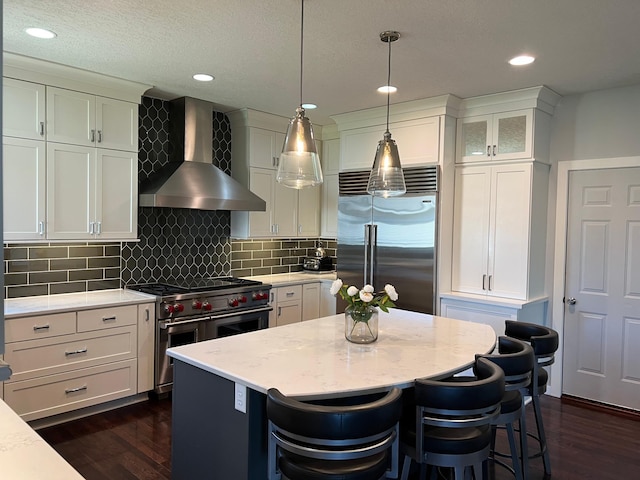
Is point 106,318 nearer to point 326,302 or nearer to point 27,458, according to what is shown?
point 326,302

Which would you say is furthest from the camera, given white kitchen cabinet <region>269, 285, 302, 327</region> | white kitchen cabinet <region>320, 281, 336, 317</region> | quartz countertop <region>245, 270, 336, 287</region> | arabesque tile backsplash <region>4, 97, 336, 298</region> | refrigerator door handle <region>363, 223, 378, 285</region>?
white kitchen cabinet <region>320, 281, 336, 317</region>

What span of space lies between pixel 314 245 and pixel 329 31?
11.9 ft

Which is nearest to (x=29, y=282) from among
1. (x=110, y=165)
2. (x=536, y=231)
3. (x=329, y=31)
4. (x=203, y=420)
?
(x=110, y=165)

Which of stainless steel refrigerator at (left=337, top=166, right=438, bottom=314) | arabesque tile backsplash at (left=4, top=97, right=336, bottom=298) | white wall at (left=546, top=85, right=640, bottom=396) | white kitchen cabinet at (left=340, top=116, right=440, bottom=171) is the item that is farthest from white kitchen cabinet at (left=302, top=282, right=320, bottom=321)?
white wall at (left=546, top=85, right=640, bottom=396)

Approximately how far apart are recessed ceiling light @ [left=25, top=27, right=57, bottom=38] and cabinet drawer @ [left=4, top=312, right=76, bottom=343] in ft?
6.13

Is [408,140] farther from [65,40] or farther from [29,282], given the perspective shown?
[29,282]

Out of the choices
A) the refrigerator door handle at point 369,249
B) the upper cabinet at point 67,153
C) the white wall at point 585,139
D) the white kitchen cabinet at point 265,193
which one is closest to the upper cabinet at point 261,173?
the white kitchen cabinet at point 265,193

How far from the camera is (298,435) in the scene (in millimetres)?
1751

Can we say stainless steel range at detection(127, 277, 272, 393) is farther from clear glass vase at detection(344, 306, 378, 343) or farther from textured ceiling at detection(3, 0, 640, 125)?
clear glass vase at detection(344, 306, 378, 343)

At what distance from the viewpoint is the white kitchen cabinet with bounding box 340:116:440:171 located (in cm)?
449

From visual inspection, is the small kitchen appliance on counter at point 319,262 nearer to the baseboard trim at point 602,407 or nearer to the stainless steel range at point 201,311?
the stainless steel range at point 201,311

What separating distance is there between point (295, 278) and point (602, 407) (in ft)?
10.3

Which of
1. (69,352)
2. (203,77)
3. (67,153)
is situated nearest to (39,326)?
(69,352)

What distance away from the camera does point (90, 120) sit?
3.90 m
